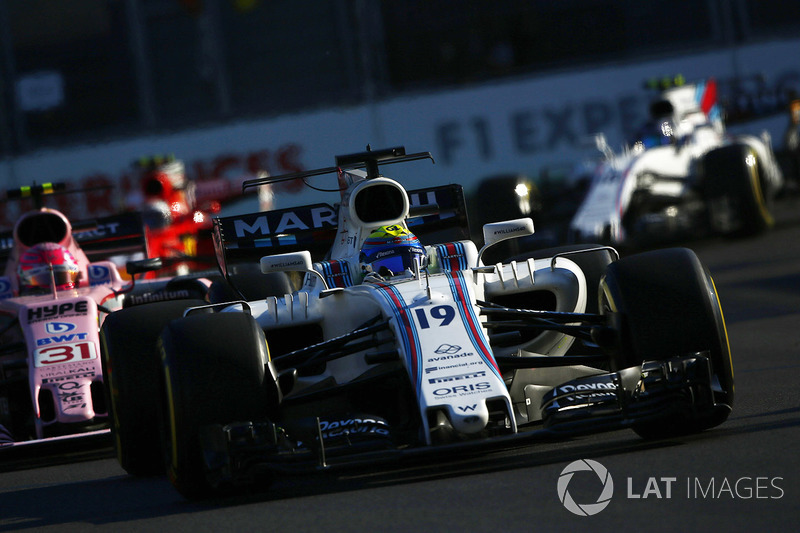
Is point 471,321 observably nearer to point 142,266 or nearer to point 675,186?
point 142,266

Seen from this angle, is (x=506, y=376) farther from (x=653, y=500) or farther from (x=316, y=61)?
(x=316, y=61)

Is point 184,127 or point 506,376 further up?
point 184,127

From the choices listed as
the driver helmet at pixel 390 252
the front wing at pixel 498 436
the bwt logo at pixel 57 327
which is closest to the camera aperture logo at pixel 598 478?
the front wing at pixel 498 436

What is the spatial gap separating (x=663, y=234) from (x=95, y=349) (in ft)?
30.2

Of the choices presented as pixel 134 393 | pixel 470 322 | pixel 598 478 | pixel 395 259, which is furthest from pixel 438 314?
pixel 134 393

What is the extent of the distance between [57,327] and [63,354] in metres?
0.30

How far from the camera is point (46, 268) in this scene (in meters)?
11.3

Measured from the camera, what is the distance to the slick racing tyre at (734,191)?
54.5 feet

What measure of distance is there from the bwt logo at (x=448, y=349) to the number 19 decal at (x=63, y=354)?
138 inches

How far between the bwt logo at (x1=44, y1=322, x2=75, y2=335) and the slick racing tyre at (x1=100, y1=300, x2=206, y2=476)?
171 centimetres

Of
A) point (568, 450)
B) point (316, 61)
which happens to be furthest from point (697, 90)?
point (568, 450)

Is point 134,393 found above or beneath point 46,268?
beneath

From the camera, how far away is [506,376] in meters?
7.43

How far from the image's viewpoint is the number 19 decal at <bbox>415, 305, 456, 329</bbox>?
672cm
